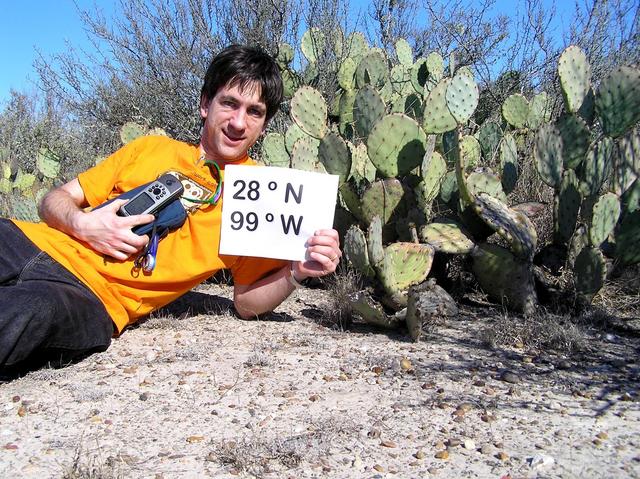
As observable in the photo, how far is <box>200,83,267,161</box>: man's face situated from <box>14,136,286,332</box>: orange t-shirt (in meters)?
0.12

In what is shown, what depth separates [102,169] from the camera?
9.57 feet

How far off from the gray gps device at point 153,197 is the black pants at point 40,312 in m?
0.38

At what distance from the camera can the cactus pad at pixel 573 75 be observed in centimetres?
390

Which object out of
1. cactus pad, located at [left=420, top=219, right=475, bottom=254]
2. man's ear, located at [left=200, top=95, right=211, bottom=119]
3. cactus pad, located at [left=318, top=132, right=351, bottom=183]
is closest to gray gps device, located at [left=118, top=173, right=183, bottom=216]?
man's ear, located at [left=200, top=95, right=211, bottom=119]

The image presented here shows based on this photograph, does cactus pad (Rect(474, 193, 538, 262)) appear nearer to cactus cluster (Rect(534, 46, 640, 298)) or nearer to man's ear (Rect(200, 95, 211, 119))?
cactus cluster (Rect(534, 46, 640, 298))

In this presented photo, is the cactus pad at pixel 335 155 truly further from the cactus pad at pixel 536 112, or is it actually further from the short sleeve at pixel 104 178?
the cactus pad at pixel 536 112

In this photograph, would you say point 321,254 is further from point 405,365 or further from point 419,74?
point 419,74

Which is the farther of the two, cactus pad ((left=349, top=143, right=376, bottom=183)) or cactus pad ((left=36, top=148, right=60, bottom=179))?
cactus pad ((left=36, top=148, right=60, bottom=179))

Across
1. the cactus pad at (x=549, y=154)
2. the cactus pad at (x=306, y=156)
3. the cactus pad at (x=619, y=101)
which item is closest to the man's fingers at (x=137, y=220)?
the cactus pad at (x=306, y=156)

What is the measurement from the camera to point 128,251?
265cm

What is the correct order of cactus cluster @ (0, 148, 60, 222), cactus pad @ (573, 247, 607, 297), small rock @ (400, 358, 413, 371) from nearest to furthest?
small rock @ (400, 358, 413, 371) < cactus pad @ (573, 247, 607, 297) < cactus cluster @ (0, 148, 60, 222)

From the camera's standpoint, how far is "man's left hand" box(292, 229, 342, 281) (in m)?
2.60

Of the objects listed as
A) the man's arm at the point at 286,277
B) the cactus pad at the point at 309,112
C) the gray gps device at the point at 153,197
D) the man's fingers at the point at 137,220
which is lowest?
the man's arm at the point at 286,277

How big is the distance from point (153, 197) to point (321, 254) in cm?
78
